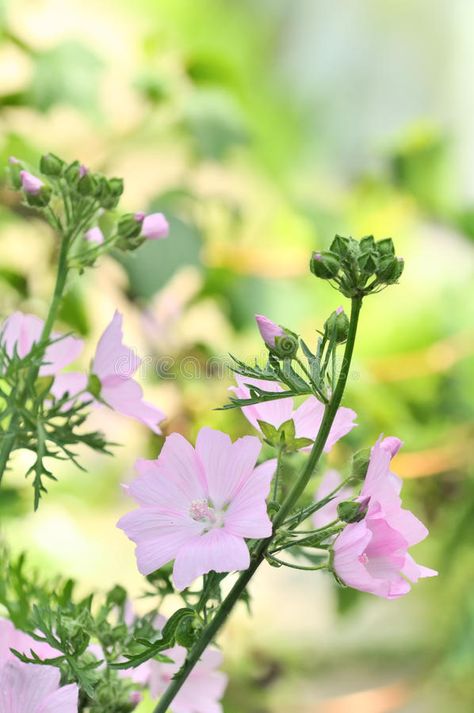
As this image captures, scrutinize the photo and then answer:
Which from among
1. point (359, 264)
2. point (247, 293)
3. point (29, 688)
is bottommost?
point (29, 688)

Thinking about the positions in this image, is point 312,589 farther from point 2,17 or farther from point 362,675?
point 2,17

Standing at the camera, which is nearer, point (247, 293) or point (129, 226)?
point (129, 226)

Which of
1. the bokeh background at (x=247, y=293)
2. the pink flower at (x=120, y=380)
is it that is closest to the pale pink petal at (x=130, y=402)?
the pink flower at (x=120, y=380)

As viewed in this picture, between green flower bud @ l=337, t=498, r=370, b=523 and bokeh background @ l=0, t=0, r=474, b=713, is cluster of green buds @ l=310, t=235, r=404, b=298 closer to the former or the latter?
green flower bud @ l=337, t=498, r=370, b=523

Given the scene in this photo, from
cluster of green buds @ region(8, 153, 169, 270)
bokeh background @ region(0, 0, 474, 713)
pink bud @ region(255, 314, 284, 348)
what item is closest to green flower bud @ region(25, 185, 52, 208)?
cluster of green buds @ region(8, 153, 169, 270)

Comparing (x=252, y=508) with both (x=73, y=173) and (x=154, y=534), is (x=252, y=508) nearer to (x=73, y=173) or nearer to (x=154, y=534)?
(x=154, y=534)

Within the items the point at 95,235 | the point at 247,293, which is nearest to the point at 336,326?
the point at 95,235

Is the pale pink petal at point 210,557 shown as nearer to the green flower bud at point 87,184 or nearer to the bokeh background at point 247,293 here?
the green flower bud at point 87,184
